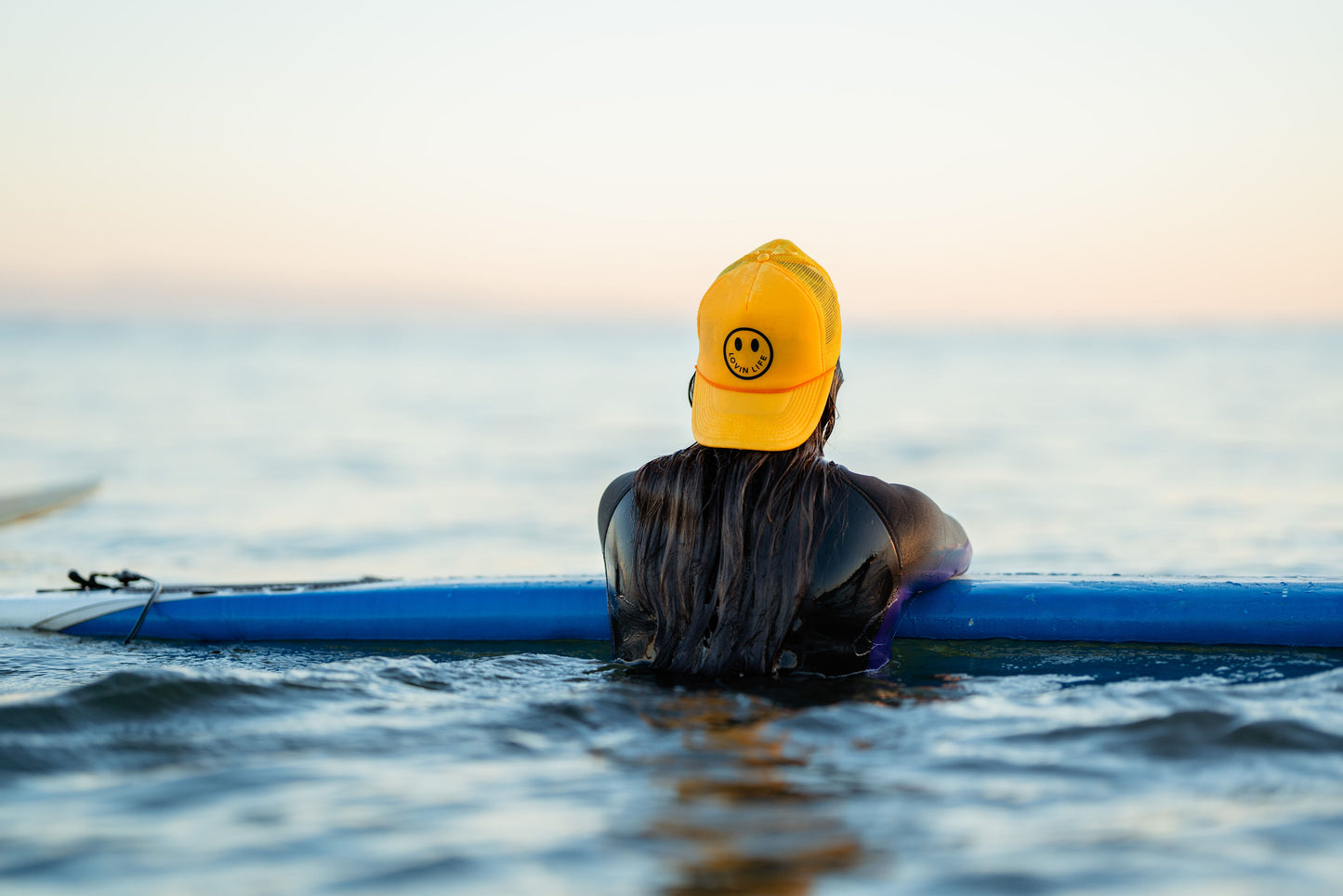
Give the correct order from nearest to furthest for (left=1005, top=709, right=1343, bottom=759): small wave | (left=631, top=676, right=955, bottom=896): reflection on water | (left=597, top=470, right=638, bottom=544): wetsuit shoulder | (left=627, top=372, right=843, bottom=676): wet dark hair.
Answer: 1. (left=631, top=676, right=955, bottom=896): reflection on water
2. (left=1005, top=709, right=1343, bottom=759): small wave
3. (left=627, top=372, right=843, bottom=676): wet dark hair
4. (left=597, top=470, right=638, bottom=544): wetsuit shoulder

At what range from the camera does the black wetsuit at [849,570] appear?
291 centimetres

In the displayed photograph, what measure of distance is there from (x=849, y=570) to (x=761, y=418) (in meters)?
0.44

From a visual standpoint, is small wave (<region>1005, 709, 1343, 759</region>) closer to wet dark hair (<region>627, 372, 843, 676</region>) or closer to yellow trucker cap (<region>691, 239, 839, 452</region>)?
wet dark hair (<region>627, 372, 843, 676</region>)

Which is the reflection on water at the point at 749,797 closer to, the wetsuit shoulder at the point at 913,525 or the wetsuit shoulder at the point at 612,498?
the wetsuit shoulder at the point at 913,525

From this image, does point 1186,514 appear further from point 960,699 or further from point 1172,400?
point 1172,400

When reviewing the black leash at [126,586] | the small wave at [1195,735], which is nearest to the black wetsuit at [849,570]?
the small wave at [1195,735]

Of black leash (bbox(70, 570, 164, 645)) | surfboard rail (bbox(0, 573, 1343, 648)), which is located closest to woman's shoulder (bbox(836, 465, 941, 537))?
surfboard rail (bbox(0, 573, 1343, 648))

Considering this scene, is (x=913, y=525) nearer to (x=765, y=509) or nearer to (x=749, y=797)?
(x=765, y=509)

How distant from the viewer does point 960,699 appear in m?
3.04

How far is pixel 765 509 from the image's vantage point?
288cm

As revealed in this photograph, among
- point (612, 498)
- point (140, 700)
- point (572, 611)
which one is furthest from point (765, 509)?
point (140, 700)

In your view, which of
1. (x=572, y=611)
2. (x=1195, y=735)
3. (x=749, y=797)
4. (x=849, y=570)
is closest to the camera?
(x=749, y=797)

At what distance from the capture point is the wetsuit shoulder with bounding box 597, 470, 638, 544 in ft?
10.3

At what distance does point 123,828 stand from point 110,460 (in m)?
11.5
